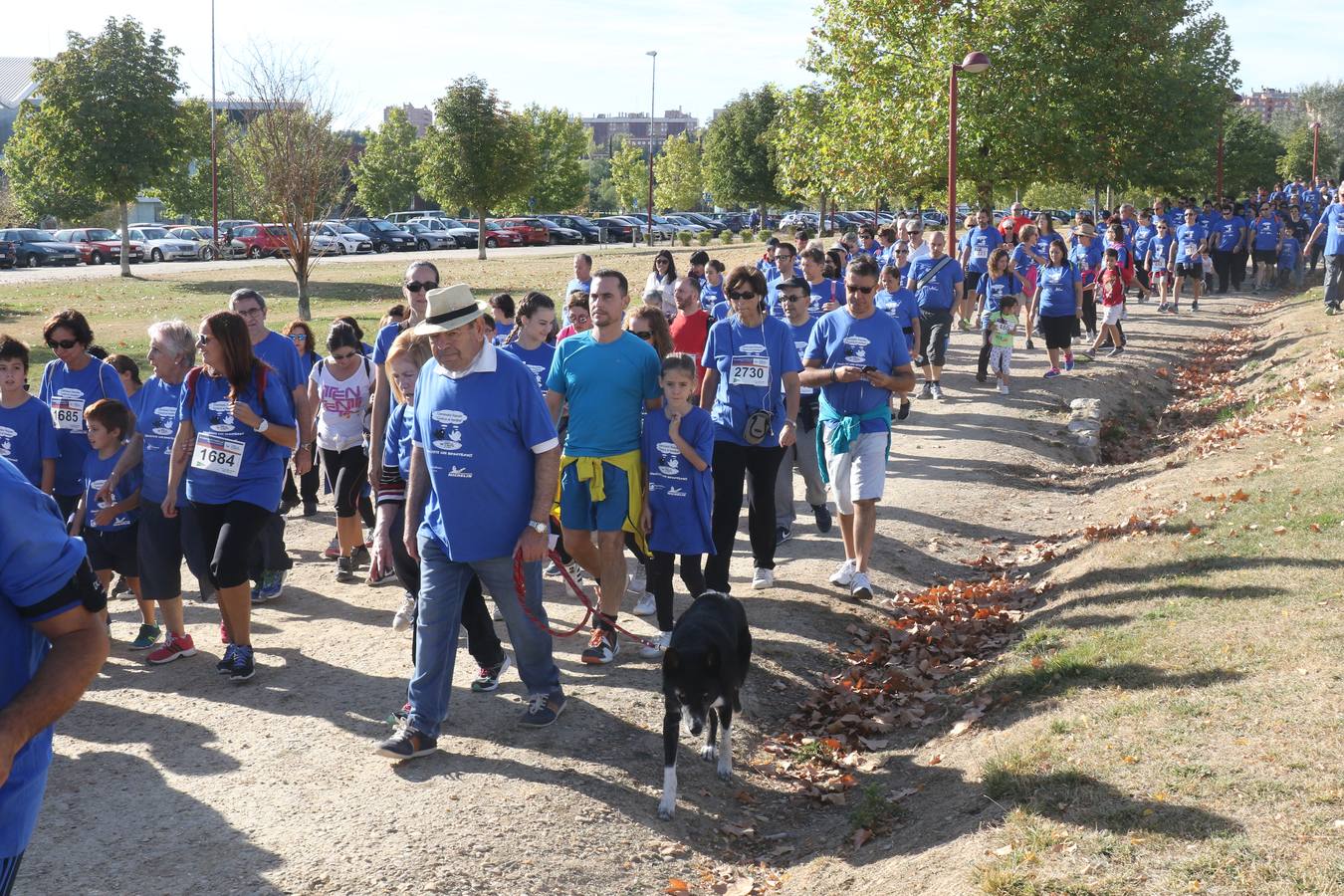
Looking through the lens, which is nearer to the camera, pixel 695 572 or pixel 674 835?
pixel 674 835

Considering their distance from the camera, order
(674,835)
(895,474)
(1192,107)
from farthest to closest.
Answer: (1192,107), (895,474), (674,835)

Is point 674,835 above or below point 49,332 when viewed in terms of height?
below

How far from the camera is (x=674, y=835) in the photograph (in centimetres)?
540

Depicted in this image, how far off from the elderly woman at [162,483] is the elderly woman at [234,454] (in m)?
0.40

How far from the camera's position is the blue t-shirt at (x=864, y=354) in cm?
824

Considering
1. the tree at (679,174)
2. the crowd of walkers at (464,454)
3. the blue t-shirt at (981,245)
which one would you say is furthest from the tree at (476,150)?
the crowd of walkers at (464,454)

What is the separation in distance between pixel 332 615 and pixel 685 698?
3.42m

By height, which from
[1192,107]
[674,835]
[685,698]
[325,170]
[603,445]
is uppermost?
[1192,107]

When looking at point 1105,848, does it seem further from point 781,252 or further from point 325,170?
point 325,170

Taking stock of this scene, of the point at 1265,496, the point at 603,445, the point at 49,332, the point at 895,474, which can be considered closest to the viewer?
the point at 603,445

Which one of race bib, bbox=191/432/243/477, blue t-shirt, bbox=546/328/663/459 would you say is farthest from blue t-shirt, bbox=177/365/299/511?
blue t-shirt, bbox=546/328/663/459

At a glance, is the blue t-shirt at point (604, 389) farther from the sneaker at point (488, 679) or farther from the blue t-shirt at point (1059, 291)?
the blue t-shirt at point (1059, 291)

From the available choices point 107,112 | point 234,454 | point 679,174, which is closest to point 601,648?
point 234,454

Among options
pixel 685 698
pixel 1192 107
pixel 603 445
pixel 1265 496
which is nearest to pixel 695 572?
pixel 603 445
